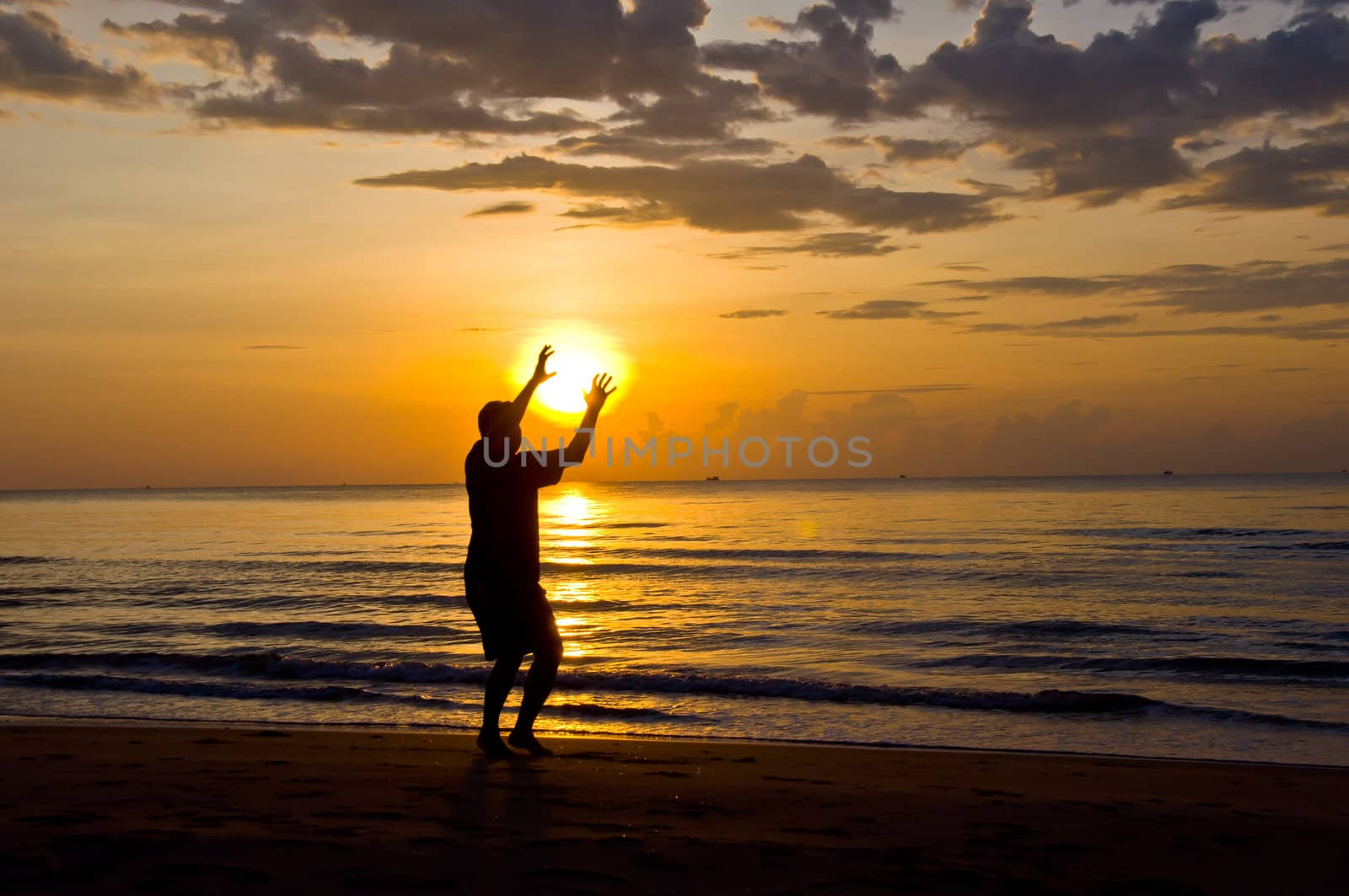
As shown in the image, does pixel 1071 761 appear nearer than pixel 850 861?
No

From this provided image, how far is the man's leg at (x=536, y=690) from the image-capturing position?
6.41 metres

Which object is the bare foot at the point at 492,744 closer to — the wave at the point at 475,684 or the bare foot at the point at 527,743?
the bare foot at the point at 527,743

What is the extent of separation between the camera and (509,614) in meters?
6.22

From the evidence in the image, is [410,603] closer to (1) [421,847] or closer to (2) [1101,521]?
(1) [421,847]

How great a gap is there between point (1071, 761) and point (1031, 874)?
3.88 meters

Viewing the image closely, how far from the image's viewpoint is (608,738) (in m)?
8.67

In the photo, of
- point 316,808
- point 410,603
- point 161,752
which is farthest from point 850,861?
point 410,603

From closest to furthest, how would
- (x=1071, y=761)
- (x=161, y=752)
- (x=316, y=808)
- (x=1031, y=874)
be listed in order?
1. (x=1031, y=874)
2. (x=316, y=808)
3. (x=161, y=752)
4. (x=1071, y=761)

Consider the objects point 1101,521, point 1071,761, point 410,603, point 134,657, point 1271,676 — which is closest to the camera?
point 1071,761

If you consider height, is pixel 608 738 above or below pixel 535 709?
below

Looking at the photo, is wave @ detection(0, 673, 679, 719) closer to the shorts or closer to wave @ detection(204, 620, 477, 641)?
wave @ detection(204, 620, 477, 641)

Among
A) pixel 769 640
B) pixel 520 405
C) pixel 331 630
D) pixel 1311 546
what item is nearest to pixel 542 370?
pixel 520 405

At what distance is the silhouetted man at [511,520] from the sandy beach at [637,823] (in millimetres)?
835

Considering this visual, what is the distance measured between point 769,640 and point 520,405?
9868mm
